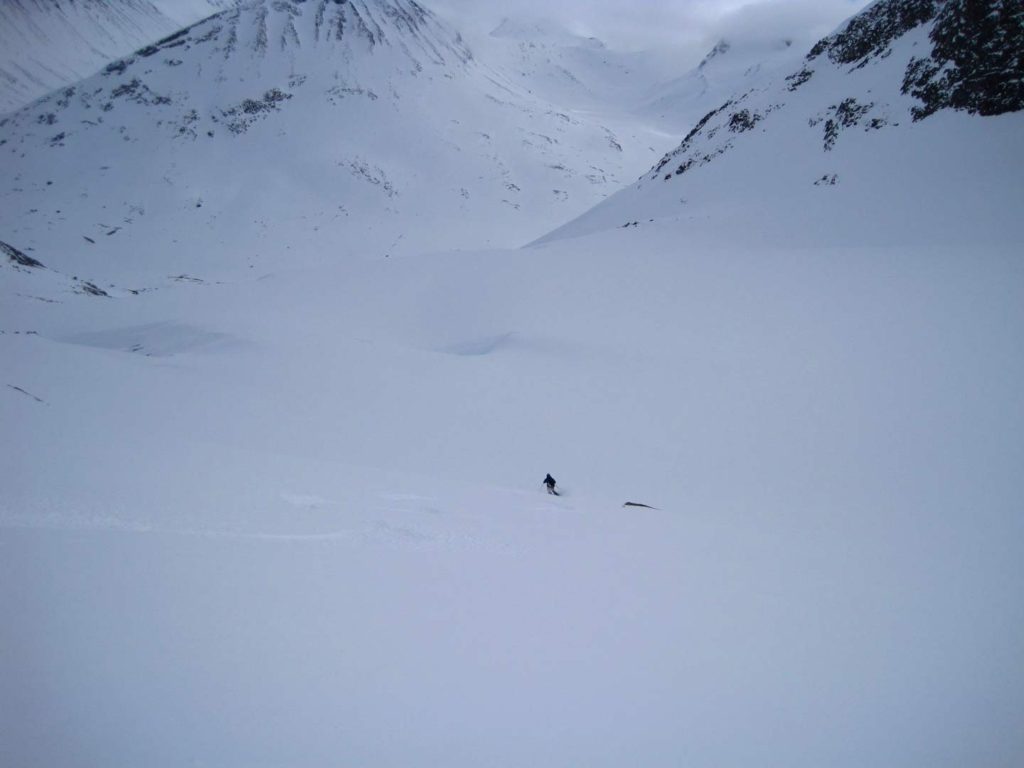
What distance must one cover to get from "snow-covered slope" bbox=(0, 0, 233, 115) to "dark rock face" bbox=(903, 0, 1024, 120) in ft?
529

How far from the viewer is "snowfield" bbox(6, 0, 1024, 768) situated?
3.77m

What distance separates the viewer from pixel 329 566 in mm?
5414

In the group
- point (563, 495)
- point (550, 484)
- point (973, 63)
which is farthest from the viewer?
point (973, 63)

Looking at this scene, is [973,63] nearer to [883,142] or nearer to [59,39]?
[883,142]

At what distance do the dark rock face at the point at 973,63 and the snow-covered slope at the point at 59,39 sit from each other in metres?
161

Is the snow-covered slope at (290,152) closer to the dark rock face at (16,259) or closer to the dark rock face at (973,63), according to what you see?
the dark rock face at (16,259)

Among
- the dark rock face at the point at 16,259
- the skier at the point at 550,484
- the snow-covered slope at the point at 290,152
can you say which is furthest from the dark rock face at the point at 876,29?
the dark rock face at the point at 16,259

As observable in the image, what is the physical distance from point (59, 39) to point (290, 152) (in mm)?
137492

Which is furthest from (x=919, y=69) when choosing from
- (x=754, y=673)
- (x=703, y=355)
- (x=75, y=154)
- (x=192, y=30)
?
(x=192, y=30)

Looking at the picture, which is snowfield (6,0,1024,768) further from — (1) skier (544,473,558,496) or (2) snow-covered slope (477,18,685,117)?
(2) snow-covered slope (477,18,685,117)

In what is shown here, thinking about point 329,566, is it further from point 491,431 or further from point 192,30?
point 192,30

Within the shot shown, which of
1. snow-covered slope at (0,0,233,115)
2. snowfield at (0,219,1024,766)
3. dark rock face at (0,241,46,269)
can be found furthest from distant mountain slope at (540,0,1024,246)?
snow-covered slope at (0,0,233,115)

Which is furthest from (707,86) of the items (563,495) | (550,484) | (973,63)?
(550,484)

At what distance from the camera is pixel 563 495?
1210 cm
